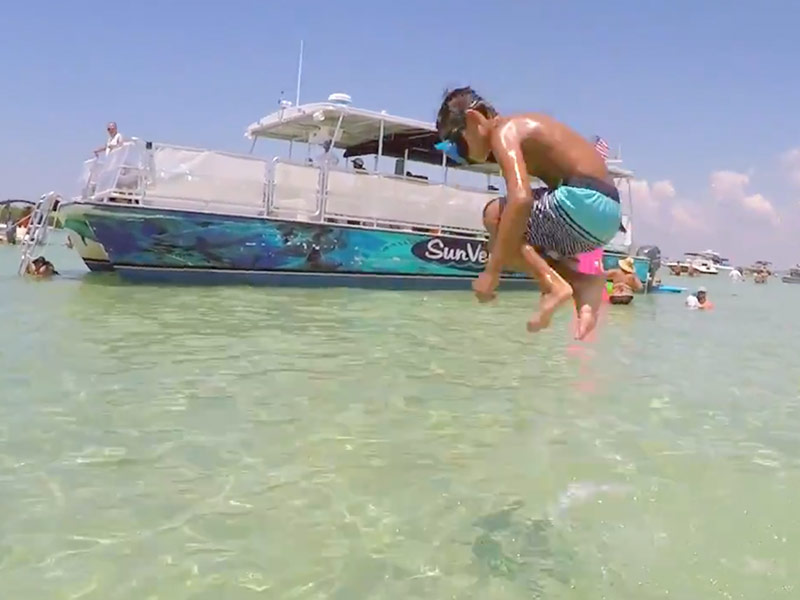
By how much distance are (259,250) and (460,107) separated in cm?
1176

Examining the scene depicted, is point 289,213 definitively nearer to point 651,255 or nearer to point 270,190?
point 270,190

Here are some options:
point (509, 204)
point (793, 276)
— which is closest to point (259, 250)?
point (509, 204)

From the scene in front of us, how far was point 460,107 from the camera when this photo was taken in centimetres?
305

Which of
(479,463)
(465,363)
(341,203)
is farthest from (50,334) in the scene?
(341,203)

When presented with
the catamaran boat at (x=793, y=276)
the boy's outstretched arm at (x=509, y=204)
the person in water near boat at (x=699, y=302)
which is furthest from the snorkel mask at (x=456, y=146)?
the catamaran boat at (x=793, y=276)

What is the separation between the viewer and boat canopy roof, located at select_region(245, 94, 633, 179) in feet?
51.7

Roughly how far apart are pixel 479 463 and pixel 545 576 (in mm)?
1270

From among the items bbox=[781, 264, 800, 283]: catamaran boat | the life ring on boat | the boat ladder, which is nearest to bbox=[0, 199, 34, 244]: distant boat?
the boat ladder

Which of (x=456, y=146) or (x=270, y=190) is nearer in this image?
(x=456, y=146)

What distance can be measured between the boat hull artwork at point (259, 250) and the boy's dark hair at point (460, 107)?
11017mm

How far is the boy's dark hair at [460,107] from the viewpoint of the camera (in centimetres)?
304

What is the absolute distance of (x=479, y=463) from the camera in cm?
403

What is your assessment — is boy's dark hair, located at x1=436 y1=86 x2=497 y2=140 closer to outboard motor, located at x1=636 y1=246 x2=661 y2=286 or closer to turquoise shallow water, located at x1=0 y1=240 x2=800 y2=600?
turquoise shallow water, located at x1=0 y1=240 x2=800 y2=600

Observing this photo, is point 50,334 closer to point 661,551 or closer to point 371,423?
point 371,423
